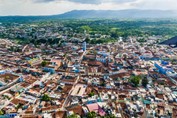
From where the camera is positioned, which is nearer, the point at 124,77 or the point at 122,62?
the point at 124,77

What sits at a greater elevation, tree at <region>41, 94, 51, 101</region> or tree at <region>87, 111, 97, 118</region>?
tree at <region>87, 111, 97, 118</region>

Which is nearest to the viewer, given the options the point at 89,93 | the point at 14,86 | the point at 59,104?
the point at 59,104

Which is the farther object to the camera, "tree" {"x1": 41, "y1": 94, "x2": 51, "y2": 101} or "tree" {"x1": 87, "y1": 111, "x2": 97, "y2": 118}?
"tree" {"x1": 41, "y1": 94, "x2": 51, "y2": 101}

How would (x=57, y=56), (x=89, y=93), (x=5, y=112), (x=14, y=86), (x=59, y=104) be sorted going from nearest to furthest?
(x=5, y=112), (x=59, y=104), (x=89, y=93), (x=14, y=86), (x=57, y=56)

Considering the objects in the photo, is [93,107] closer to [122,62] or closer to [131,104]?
[131,104]

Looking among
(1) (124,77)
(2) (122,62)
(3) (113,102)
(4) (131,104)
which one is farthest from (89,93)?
(2) (122,62)

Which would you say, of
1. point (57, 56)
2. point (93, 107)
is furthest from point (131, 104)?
point (57, 56)

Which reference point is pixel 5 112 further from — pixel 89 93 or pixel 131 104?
pixel 131 104

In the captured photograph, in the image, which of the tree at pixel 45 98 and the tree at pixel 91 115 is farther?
the tree at pixel 45 98

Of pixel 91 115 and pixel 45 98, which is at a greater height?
pixel 91 115

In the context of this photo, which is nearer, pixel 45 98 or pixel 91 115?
pixel 91 115

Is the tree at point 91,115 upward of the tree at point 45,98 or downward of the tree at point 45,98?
upward
